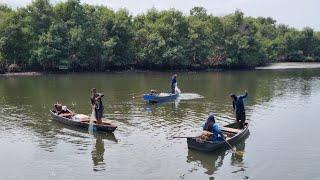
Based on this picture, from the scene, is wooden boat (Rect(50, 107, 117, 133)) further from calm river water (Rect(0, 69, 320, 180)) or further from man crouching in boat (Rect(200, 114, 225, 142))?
man crouching in boat (Rect(200, 114, 225, 142))

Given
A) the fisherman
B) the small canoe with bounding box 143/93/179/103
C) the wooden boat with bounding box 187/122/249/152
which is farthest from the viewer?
the fisherman

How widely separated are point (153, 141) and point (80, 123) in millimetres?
5772

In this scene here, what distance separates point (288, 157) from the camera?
24.5 m

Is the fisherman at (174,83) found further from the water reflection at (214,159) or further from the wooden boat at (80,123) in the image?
the water reflection at (214,159)

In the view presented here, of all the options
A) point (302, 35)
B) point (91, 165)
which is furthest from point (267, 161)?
point (302, 35)

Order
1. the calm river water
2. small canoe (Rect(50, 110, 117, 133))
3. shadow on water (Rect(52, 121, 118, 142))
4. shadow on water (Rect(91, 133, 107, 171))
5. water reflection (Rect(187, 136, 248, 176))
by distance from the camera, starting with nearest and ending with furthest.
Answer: the calm river water → shadow on water (Rect(91, 133, 107, 171)) → water reflection (Rect(187, 136, 248, 176)) → shadow on water (Rect(52, 121, 118, 142)) → small canoe (Rect(50, 110, 117, 133))

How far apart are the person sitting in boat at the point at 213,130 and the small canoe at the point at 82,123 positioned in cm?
635

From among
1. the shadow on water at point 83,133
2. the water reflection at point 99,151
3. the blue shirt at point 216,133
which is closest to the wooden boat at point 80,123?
the shadow on water at point 83,133

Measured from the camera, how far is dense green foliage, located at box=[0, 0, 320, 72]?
76.0m

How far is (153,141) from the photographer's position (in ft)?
89.6

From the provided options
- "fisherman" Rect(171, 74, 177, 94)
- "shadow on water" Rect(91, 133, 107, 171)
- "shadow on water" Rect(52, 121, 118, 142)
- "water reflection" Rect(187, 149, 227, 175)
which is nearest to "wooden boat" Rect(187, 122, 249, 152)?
"water reflection" Rect(187, 149, 227, 175)

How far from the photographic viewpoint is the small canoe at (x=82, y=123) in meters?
28.8

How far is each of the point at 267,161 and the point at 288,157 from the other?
152 cm

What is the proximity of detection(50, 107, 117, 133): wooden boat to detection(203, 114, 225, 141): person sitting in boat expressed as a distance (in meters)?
6.35
